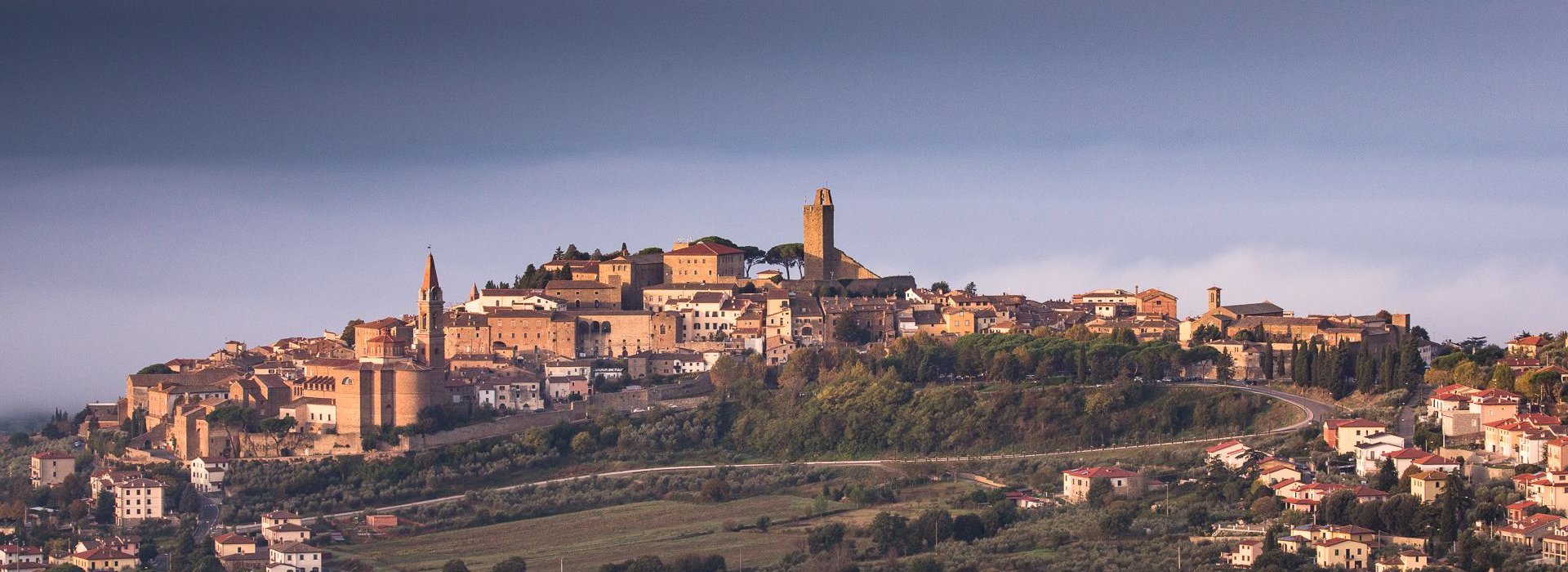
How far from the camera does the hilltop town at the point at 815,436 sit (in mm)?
42938

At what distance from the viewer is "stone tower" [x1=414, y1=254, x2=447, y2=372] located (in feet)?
176

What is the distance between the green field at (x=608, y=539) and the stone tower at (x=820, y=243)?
14.6 meters

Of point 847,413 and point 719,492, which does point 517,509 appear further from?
point 847,413

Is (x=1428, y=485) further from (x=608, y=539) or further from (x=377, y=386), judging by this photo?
(x=377, y=386)

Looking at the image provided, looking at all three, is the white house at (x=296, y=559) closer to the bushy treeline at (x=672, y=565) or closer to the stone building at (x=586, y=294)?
the bushy treeline at (x=672, y=565)

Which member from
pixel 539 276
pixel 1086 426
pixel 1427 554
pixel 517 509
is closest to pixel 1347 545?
pixel 1427 554

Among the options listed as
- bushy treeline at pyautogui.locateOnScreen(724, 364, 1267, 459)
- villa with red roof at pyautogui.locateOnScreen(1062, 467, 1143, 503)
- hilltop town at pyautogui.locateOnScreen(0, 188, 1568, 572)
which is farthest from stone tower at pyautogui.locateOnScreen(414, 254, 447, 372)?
villa with red roof at pyautogui.locateOnScreen(1062, 467, 1143, 503)

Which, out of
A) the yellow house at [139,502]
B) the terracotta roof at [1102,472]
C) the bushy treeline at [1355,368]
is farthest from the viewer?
the bushy treeline at [1355,368]

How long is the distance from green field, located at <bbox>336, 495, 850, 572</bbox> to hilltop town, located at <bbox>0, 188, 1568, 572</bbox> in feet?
0.55

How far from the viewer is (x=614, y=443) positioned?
52.0 meters

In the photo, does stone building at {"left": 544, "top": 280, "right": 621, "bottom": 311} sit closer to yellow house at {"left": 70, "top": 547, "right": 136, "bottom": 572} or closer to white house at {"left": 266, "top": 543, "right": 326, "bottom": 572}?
white house at {"left": 266, "top": 543, "right": 326, "bottom": 572}

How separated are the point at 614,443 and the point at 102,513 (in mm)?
9228

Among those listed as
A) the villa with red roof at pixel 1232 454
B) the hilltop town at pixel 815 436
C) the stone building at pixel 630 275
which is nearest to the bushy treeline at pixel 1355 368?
the hilltop town at pixel 815 436

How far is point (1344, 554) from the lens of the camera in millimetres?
39781
